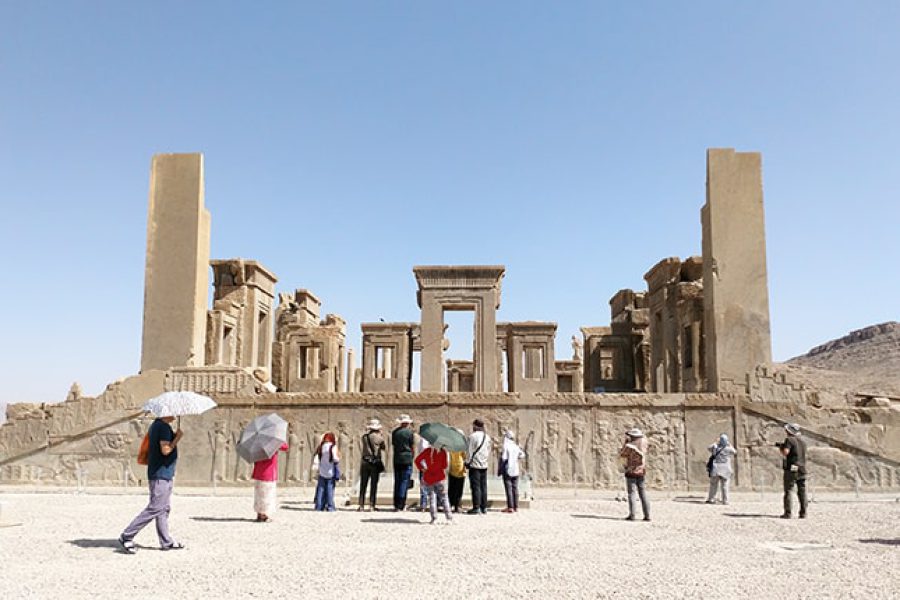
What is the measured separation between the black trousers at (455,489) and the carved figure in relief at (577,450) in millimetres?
5364

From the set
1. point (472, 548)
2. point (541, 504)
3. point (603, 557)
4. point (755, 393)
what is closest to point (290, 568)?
point (472, 548)

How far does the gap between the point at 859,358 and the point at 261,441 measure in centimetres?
6278

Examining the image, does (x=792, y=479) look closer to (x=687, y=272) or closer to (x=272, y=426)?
(x=272, y=426)

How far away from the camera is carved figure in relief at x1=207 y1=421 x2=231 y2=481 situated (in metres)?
16.2

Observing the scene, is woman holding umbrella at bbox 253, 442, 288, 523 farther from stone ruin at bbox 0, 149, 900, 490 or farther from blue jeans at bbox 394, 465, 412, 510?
stone ruin at bbox 0, 149, 900, 490

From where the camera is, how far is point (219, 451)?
16391 mm

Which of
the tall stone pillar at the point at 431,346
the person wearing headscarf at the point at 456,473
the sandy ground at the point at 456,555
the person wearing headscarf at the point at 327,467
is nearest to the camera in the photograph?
the sandy ground at the point at 456,555

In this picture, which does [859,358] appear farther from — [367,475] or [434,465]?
[434,465]

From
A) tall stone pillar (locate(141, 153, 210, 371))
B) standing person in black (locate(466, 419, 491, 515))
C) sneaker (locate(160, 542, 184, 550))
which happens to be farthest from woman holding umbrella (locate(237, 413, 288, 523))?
tall stone pillar (locate(141, 153, 210, 371))

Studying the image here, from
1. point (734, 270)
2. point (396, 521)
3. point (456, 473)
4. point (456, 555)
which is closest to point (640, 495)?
point (456, 473)

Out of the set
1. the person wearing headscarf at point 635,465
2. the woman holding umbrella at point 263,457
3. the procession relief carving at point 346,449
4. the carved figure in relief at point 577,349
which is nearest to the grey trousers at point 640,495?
the person wearing headscarf at point 635,465

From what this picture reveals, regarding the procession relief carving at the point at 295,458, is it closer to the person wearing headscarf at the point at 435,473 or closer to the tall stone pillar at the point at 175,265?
the tall stone pillar at the point at 175,265

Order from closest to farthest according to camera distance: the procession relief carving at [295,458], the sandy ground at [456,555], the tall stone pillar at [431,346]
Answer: the sandy ground at [456,555] < the procession relief carving at [295,458] < the tall stone pillar at [431,346]

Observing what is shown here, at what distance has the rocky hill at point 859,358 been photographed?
1977 inches
